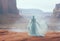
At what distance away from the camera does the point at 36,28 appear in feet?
3.58

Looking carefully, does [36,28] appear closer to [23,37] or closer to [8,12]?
[23,37]

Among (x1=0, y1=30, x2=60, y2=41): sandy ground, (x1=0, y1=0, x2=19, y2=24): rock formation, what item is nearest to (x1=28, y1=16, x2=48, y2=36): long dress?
(x1=0, y1=30, x2=60, y2=41): sandy ground

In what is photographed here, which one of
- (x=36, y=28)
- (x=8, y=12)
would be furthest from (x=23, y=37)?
(x=8, y=12)

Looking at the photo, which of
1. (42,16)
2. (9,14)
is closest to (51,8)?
(42,16)

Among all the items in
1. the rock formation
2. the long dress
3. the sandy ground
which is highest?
the rock formation

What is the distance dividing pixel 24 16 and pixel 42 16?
0.46ft

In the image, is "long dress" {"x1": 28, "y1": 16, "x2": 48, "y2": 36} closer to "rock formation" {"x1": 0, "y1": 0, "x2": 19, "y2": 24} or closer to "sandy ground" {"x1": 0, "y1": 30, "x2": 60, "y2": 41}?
"sandy ground" {"x1": 0, "y1": 30, "x2": 60, "y2": 41}

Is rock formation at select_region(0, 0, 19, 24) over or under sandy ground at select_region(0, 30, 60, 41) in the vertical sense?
over

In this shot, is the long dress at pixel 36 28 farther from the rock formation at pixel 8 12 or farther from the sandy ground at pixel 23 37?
the rock formation at pixel 8 12

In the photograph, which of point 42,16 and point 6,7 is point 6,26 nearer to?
point 6,7

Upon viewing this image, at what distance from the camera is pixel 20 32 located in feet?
3.59

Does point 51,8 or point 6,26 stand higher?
point 51,8

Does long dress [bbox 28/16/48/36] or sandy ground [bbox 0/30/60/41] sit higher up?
long dress [bbox 28/16/48/36]

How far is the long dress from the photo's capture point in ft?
3.56
